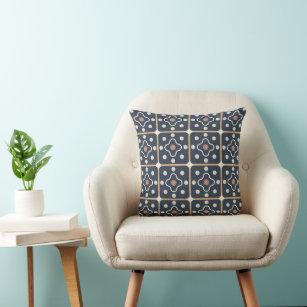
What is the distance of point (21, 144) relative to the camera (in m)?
1.54

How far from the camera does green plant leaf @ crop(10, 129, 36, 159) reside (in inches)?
60.4

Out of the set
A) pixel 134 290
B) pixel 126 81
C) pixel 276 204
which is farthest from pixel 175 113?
pixel 134 290

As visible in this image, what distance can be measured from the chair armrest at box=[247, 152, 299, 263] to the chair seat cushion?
0.12 ft

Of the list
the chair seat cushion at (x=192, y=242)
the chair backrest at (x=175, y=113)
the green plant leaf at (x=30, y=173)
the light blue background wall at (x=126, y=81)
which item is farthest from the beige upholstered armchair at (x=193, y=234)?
the light blue background wall at (x=126, y=81)

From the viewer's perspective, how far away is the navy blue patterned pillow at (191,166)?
146 cm

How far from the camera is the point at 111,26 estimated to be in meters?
1.92

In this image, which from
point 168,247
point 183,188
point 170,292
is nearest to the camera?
point 168,247

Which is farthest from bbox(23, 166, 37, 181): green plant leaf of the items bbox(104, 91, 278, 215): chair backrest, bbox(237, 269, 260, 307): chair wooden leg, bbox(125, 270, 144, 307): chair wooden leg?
bbox(237, 269, 260, 307): chair wooden leg

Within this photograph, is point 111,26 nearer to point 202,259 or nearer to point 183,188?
point 183,188

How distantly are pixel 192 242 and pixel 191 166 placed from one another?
0.31 meters

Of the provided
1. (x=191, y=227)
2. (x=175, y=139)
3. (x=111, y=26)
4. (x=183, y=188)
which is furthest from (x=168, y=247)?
(x=111, y=26)

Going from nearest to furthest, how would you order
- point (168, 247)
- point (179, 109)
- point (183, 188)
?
point (168, 247), point (183, 188), point (179, 109)

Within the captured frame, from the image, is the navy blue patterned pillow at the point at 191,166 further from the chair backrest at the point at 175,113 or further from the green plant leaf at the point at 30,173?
the green plant leaf at the point at 30,173

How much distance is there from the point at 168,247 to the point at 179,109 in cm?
69
